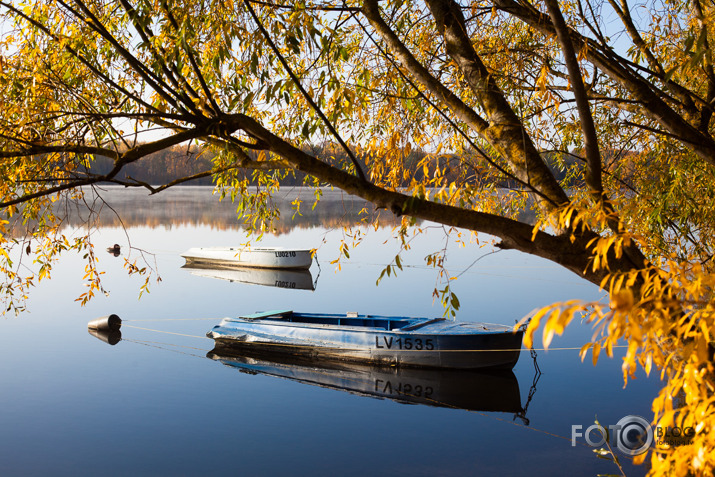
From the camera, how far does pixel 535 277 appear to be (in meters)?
20.2

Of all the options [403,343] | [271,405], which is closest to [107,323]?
[271,405]

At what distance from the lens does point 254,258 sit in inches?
966

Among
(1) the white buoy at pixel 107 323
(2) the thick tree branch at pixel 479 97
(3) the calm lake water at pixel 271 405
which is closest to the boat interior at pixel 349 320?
(3) the calm lake water at pixel 271 405

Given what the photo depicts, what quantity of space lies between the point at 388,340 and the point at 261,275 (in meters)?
13.4

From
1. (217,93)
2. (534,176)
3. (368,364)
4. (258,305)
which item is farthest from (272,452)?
(258,305)

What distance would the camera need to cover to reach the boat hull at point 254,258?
23.4 m

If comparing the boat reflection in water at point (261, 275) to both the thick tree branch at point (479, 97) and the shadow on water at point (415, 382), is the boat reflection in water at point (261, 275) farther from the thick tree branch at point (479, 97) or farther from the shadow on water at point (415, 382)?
the thick tree branch at point (479, 97)

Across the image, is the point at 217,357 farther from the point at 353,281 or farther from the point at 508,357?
the point at 353,281

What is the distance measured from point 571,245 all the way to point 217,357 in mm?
11174

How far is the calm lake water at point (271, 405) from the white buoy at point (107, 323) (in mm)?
348

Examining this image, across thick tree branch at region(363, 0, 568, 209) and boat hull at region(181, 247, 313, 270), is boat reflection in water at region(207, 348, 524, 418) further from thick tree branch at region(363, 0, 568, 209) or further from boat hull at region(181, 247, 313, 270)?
boat hull at region(181, 247, 313, 270)

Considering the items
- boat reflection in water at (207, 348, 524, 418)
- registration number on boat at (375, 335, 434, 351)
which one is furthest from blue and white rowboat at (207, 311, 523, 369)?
boat reflection in water at (207, 348, 524, 418)

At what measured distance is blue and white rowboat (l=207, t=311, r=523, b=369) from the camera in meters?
10.9

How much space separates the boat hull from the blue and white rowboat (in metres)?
9.78
